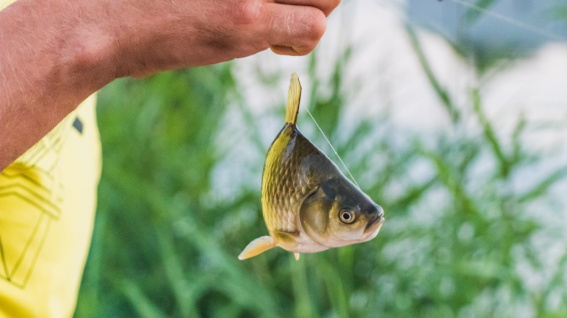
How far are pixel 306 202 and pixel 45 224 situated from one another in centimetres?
60

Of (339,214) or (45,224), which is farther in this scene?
(45,224)

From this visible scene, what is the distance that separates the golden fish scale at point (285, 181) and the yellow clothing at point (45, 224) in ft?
1.53

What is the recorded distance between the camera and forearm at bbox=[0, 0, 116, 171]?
0.60 m

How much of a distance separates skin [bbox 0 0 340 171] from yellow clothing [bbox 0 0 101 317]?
0.34 meters

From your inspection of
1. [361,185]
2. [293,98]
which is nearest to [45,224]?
[293,98]

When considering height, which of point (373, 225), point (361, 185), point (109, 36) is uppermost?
point (109, 36)

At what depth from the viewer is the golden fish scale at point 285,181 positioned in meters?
0.57

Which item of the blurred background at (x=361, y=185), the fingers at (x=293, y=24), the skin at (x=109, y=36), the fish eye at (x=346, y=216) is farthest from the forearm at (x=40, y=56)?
the blurred background at (x=361, y=185)

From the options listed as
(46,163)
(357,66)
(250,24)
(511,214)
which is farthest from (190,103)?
(250,24)

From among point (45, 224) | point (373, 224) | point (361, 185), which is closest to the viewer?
point (373, 224)

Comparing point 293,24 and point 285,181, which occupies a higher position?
point 293,24

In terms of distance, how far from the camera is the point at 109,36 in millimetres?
608

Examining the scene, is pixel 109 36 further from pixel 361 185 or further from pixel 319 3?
pixel 361 185

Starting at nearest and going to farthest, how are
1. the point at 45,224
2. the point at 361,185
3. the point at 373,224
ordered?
1. the point at 373,224
2. the point at 45,224
3. the point at 361,185
